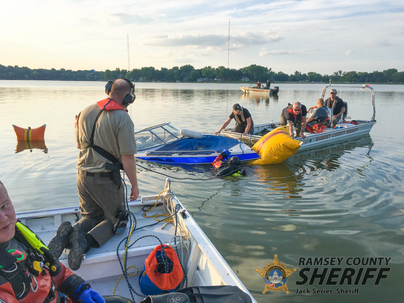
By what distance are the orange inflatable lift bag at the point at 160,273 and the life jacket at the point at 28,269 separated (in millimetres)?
1009

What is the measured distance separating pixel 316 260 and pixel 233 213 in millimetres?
1751

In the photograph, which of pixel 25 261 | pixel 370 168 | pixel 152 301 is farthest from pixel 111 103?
pixel 370 168

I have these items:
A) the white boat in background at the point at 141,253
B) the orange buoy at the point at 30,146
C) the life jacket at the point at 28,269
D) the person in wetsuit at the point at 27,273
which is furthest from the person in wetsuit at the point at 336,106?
the life jacket at the point at 28,269

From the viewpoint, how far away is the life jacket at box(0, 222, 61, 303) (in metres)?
1.67

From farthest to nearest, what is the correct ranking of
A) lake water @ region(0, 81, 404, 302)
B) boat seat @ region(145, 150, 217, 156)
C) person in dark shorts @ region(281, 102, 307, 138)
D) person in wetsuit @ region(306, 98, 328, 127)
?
person in wetsuit @ region(306, 98, 328, 127)
person in dark shorts @ region(281, 102, 307, 138)
boat seat @ region(145, 150, 217, 156)
lake water @ region(0, 81, 404, 302)

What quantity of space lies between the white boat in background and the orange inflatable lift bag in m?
0.15

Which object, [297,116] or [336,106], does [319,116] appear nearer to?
[336,106]

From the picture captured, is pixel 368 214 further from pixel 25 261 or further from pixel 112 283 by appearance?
pixel 25 261

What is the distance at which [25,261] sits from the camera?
1795 mm

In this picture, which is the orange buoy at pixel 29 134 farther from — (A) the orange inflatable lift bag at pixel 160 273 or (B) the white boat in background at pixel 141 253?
(A) the orange inflatable lift bag at pixel 160 273

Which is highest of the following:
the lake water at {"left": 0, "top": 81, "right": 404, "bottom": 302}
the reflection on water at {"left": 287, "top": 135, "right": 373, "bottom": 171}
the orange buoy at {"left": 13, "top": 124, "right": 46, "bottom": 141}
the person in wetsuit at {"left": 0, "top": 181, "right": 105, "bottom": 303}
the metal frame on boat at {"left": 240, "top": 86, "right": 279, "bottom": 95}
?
the metal frame on boat at {"left": 240, "top": 86, "right": 279, "bottom": 95}

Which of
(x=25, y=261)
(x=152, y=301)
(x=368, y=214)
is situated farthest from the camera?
(x=368, y=214)

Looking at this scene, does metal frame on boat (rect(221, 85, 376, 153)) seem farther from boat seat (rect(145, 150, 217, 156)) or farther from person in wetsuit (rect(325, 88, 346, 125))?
boat seat (rect(145, 150, 217, 156))

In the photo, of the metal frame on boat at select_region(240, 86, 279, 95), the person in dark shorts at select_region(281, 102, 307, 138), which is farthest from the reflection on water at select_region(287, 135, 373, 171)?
the metal frame on boat at select_region(240, 86, 279, 95)
